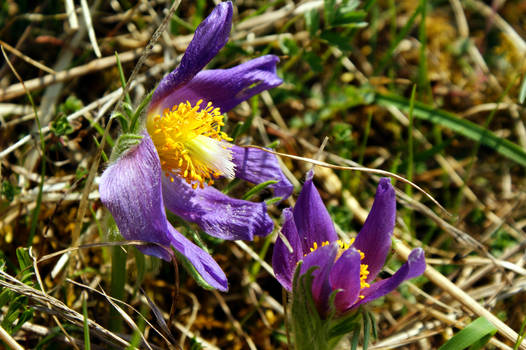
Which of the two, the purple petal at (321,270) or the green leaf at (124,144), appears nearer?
the purple petal at (321,270)

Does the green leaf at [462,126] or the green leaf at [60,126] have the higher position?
the green leaf at [60,126]

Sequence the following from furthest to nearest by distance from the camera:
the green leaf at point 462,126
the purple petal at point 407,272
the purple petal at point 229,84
A: the green leaf at point 462,126 → the purple petal at point 229,84 → the purple petal at point 407,272

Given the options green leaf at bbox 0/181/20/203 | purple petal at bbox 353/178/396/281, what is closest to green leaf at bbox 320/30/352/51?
purple petal at bbox 353/178/396/281

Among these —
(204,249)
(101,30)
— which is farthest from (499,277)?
(101,30)

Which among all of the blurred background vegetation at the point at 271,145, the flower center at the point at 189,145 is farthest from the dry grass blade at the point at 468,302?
the flower center at the point at 189,145

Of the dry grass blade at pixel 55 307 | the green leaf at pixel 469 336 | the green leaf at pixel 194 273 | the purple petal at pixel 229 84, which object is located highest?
the purple petal at pixel 229 84

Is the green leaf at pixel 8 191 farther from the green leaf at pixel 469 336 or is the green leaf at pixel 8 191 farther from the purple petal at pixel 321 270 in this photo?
the green leaf at pixel 469 336

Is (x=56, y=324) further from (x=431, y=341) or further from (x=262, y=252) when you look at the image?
(x=431, y=341)
